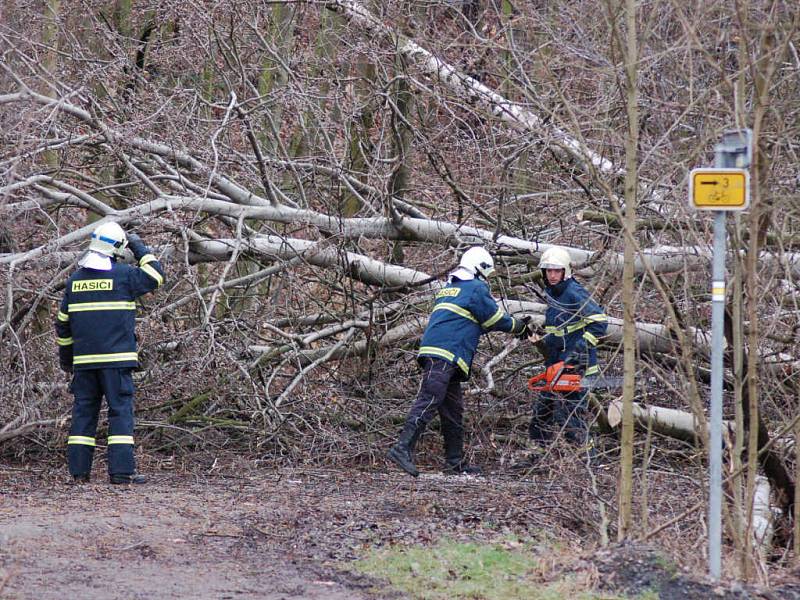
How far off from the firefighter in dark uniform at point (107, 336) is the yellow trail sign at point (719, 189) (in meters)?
4.72

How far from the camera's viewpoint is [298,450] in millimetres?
9305

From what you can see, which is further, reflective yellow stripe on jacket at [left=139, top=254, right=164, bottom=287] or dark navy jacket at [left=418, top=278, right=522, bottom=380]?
dark navy jacket at [left=418, top=278, right=522, bottom=380]

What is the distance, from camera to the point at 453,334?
8852mm

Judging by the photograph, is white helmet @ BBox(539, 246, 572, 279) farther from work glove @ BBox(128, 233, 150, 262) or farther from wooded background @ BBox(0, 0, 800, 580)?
work glove @ BBox(128, 233, 150, 262)

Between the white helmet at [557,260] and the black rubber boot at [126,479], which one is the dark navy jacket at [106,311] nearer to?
the black rubber boot at [126,479]

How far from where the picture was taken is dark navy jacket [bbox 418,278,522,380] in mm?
8781

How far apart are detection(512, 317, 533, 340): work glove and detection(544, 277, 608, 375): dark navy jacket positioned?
0.15 metres

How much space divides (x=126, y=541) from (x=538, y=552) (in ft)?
7.54

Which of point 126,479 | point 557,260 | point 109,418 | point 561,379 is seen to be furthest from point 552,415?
point 109,418

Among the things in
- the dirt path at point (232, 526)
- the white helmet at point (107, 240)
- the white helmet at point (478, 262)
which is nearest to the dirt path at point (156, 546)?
the dirt path at point (232, 526)

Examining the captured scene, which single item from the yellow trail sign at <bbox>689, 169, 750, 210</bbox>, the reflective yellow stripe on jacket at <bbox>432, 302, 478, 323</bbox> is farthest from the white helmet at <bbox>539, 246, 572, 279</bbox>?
the yellow trail sign at <bbox>689, 169, 750, 210</bbox>

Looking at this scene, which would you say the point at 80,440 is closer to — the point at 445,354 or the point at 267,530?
the point at 267,530

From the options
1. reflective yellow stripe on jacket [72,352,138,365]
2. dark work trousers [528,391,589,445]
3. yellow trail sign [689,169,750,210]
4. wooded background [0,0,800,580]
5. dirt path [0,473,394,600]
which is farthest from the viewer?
wooded background [0,0,800,580]

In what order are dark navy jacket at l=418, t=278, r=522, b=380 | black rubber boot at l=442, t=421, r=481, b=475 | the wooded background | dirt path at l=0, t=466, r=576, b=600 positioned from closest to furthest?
dirt path at l=0, t=466, r=576, b=600, the wooded background, dark navy jacket at l=418, t=278, r=522, b=380, black rubber boot at l=442, t=421, r=481, b=475
